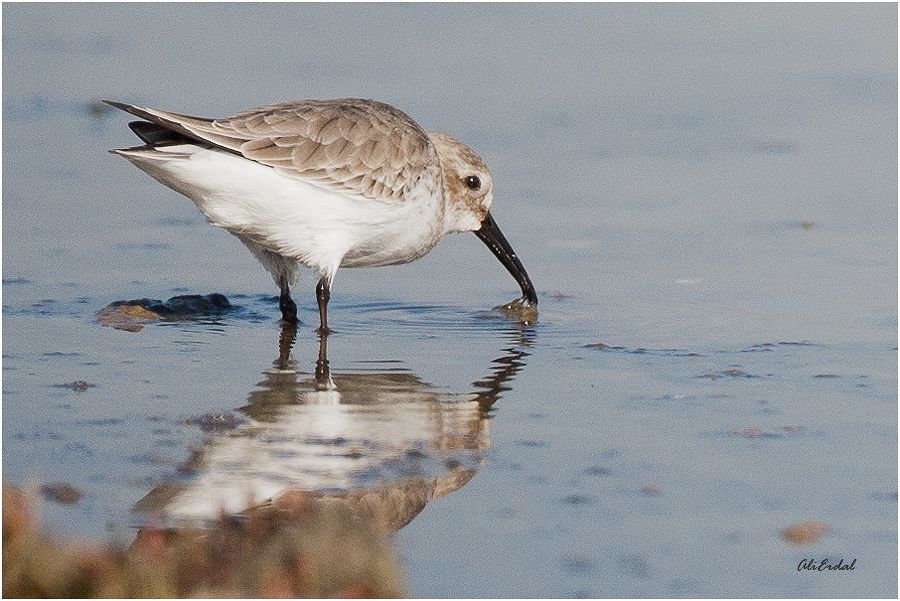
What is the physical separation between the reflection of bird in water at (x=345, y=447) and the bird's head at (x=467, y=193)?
1.64 m

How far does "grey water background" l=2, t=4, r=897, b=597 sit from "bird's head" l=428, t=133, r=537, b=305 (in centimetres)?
23

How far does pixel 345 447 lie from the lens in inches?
226

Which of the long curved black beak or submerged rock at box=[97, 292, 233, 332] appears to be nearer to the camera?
submerged rock at box=[97, 292, 233, 332]

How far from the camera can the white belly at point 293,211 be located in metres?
7.34

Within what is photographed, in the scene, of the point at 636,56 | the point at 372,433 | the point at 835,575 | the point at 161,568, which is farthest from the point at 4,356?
the point at 636,56

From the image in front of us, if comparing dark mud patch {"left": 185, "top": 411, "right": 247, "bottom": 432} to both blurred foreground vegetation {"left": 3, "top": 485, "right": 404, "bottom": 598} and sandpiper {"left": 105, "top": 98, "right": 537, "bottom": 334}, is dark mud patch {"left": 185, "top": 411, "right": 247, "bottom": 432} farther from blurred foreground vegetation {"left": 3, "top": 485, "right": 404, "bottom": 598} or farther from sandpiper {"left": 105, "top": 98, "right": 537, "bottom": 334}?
sandpiper {"left": 105, "top": 98, "right": 537, "bottom": 334}

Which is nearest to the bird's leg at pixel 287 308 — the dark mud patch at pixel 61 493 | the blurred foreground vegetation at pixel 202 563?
the dark mud patch at pixel 61 493

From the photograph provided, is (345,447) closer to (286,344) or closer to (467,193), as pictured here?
(286,344)

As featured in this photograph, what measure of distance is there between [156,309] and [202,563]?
3.68 meters

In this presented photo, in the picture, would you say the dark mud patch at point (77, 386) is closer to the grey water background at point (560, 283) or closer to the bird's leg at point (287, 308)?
the grey water background at point (560, 283)

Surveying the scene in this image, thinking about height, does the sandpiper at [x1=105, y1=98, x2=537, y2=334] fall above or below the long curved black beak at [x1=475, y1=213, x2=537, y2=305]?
above

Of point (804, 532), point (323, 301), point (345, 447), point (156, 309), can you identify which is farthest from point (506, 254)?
point (804, 532)

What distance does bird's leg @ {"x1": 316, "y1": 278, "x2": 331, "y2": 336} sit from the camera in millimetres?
7785

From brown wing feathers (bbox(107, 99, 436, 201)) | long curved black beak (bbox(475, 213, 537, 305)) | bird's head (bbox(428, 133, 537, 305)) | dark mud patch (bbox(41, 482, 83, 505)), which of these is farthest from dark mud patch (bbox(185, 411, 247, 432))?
bird's head (bbox(428, 133, 537, 305))
